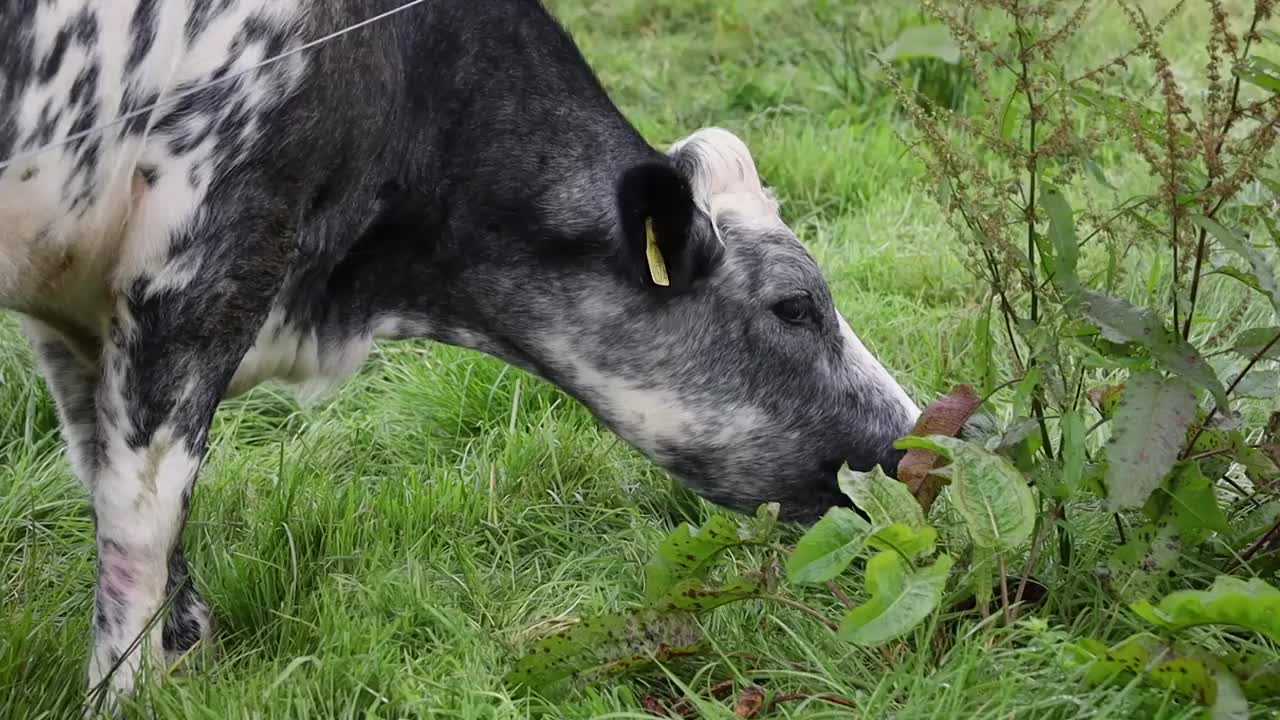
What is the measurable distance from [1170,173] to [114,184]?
1883 mm

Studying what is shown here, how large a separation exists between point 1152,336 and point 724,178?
1.18 metres

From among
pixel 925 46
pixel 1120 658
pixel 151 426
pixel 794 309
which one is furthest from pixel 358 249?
pixel 925 46

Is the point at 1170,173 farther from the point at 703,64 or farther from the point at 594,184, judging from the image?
the point at 703,64

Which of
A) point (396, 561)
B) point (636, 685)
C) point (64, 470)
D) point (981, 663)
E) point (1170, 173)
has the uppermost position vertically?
point (1170, 173)

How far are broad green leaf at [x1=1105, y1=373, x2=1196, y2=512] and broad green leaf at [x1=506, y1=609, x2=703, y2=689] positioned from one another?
0.82 metres

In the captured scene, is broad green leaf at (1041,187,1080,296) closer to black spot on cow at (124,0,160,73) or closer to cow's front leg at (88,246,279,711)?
cow's front leg at (88,246,279,711)

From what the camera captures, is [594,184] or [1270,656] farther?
[594,184]

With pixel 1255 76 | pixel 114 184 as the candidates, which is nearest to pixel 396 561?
pixel 114 184

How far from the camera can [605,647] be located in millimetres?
2959

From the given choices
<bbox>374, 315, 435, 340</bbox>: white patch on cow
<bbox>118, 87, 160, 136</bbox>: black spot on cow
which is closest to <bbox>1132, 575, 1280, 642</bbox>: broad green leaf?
<bbox>374, 315, 435, 340</bbox>: white patch on cow

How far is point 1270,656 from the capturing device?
2.79 metres

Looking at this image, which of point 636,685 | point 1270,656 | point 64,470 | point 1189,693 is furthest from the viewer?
point 64,470

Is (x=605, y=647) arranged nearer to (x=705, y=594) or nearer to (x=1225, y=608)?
(x=705, y=594)

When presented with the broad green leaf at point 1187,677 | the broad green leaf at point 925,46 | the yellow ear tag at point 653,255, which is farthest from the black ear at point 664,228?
the broad green leaf at point 925,46
